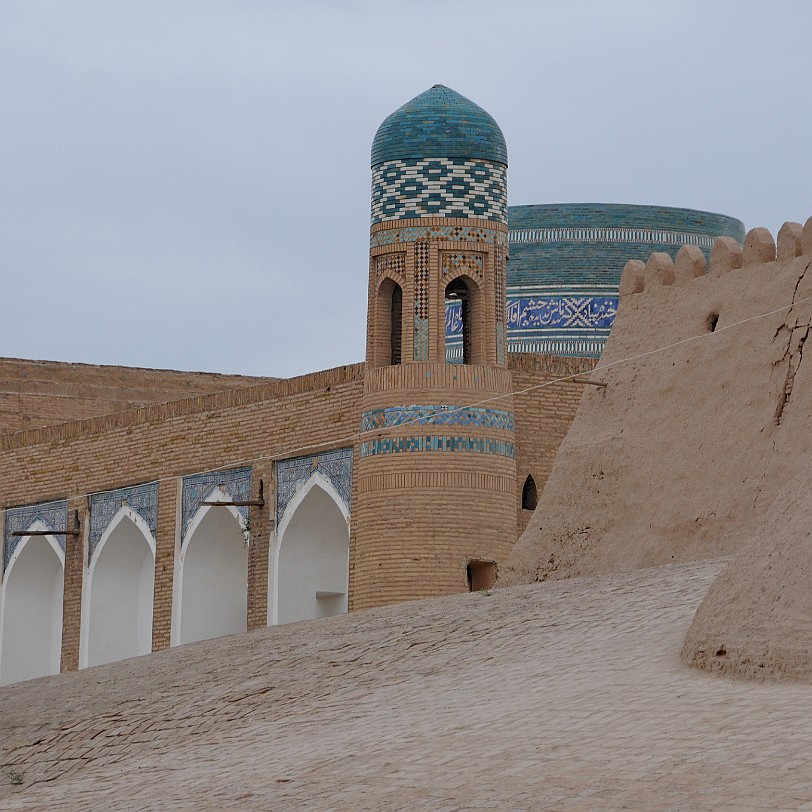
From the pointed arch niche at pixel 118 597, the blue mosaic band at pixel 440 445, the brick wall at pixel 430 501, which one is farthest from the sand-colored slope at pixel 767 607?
the pointed arch niche at pixel 118 597

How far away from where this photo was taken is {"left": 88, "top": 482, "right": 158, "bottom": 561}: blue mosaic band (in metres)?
20.6

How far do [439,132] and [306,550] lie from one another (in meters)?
4.47

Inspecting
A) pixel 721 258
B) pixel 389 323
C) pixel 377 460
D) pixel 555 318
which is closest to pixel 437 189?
pixel 389 323

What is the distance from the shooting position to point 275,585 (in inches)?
742

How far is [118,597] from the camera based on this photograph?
2138 cm

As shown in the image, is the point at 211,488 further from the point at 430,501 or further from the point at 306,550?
the point at 430,501

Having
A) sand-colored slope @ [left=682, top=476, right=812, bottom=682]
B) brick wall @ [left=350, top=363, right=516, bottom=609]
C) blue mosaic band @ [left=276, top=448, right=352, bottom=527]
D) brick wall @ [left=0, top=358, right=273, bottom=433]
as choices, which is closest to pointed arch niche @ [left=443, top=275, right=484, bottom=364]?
brick wall @ [left=350, top=363, right=516, bottom=609]

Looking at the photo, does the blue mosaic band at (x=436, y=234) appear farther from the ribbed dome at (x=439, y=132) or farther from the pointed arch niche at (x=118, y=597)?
the pointed arch niche at (x=118, y=597)

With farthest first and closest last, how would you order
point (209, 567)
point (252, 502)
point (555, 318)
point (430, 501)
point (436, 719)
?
point (555, 318)
point (209, 567)
point (252, 502)
point (430, 501)
point (436, 719)

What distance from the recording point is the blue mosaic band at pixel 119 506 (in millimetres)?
20562

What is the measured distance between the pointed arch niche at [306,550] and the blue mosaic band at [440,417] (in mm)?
1319

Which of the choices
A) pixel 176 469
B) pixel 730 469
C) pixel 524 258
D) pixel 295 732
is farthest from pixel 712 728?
pixel 524 258

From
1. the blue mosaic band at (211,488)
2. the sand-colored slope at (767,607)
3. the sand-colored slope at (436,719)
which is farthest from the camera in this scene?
the blue mosaic band at (211,488)

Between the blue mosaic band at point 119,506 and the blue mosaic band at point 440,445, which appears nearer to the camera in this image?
the blue mosaic band at point 440,445
